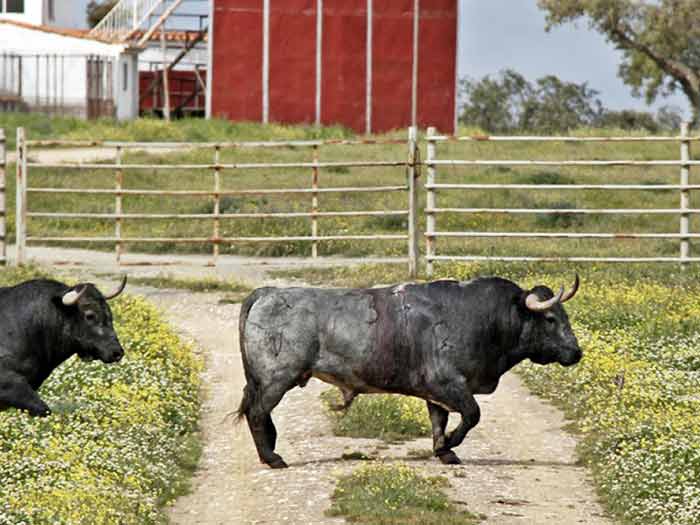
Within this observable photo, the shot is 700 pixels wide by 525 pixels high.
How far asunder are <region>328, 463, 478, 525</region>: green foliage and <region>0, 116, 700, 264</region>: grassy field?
1200 cm

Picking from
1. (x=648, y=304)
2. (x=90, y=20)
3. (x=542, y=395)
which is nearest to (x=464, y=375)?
(x=542, y=395)

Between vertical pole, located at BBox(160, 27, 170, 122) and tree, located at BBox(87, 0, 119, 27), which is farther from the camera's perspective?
tree, located at BBox(87, 0, 119, 27)

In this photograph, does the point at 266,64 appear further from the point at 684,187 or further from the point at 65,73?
the point at 684,187

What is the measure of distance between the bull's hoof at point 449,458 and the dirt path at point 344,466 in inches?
2.7

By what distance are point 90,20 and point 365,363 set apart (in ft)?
199

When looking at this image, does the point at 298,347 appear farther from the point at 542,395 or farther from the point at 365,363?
the point at 542,395

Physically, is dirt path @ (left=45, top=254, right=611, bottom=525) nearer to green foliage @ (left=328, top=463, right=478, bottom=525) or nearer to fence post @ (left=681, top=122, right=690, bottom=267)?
green foliage @ (left=328, top=463, right=478, bottom=525)

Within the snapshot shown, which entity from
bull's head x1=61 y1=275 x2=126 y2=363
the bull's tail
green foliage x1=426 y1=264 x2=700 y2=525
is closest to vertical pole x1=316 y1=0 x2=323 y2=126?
green foliage x1=426 y1=264 x2=700 y2=525

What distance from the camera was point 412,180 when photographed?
22500mm

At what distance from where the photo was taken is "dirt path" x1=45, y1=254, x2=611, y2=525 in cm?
1113

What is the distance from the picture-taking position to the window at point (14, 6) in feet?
173

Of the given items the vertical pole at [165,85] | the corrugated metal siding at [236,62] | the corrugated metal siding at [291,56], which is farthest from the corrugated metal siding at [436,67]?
the vertical pole at [165,85]

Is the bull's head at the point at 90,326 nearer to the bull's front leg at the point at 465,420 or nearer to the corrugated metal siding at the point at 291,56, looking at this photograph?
the bull's front leg at the point at 465,420

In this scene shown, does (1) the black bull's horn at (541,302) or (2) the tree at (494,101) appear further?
(2) the tree at (494,101)
